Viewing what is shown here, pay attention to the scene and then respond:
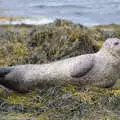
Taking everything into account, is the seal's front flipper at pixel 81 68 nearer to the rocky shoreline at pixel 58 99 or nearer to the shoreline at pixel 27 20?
the rocky shoreline at pixel 58 99

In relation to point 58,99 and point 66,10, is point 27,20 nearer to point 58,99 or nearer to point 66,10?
point 66,10

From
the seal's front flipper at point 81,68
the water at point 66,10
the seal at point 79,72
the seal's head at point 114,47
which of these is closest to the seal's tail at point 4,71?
the seal at point 79,72

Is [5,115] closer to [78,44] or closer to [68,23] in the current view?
[78,44]

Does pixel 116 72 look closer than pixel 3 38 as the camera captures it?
Yes

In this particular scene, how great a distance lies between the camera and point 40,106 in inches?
307

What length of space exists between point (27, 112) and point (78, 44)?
3092 mm

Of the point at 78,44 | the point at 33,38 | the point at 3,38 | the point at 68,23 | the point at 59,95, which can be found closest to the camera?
the point at 59,95

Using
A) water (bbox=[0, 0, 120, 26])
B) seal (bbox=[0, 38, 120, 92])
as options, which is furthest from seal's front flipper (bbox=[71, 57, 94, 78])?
water (bbox=[0, 0, 120, 26])

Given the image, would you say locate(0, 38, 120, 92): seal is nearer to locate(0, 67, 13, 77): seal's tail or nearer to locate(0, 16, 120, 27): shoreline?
locate(0, 67, 13, 77): seal's tail

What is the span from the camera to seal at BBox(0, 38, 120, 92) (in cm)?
834

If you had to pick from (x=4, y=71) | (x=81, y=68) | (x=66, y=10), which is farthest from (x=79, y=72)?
(x=66, y=10)

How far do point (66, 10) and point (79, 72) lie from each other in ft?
42.4

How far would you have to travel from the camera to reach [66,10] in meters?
21.1

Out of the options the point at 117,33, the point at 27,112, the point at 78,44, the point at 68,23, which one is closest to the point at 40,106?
the point at 27,112
